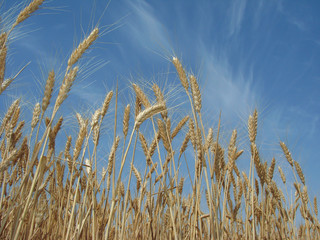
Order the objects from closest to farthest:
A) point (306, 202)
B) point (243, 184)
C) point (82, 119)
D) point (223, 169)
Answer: point (223, 169), point (82, 119), point (306, 202), point (243, 184)

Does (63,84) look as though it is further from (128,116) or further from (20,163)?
(20,163)

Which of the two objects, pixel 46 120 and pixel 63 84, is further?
pixel 46 120

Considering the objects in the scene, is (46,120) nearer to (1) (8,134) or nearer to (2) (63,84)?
(1) (8,134)

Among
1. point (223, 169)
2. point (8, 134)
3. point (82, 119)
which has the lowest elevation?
point (223, 169)

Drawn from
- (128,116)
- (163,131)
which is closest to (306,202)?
(163,131)

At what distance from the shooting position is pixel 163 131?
8.34ft

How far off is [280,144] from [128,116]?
2.32 m

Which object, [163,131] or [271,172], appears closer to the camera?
[163,131]

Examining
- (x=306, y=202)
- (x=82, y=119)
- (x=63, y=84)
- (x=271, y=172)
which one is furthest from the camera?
(x=306, y=202)

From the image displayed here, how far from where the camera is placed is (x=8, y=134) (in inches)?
115

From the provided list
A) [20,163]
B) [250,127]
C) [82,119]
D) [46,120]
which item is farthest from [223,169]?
[20,163]

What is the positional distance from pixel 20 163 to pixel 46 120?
2.35 ft

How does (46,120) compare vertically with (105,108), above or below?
above

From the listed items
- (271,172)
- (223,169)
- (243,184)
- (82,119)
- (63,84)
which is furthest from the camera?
(243,184)
